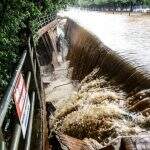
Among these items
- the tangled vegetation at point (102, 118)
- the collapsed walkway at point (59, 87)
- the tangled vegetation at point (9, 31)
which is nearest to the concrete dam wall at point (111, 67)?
the tangled vegetation at point (102, 118)

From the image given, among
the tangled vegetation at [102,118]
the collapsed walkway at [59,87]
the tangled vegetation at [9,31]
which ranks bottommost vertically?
the collapsed walkway at [59,87]

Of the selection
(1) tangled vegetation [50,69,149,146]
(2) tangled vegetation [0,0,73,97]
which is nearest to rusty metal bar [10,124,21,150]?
(1) tangled vegetation [50,69,149,146]

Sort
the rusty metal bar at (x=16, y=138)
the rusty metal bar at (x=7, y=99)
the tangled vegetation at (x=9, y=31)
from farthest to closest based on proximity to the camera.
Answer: the tangled vegetation at (x=9, y=31) < the rusty metal bar at (x=16, y=138) < the rusty metal bar at (x=7, y=99)

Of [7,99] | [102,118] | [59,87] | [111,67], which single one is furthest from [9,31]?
[7,99]

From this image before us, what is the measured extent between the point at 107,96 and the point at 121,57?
2.89m

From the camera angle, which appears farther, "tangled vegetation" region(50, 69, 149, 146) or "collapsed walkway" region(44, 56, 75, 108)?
"collapsed walkway" region(44, 56, 75, 108)

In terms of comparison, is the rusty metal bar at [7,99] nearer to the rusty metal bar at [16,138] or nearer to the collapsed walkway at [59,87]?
the rusty metal bar at [16,138]

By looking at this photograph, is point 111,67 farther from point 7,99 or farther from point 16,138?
point 7,99

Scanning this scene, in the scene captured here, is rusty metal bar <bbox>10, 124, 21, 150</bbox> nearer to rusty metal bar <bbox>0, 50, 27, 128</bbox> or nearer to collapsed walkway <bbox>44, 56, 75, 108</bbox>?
rusty metal bar <bbox>0, 50, 27, 128</bbox>

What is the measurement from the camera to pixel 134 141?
4.27 m

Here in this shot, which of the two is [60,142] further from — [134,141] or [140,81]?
[140,81]

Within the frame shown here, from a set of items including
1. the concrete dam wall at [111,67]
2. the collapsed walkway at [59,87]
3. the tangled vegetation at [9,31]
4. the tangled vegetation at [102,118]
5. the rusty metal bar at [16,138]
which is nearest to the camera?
the rusty metal bar at [16,138]

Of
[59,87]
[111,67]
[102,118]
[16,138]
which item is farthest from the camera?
[59,87]

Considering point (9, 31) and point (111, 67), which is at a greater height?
point (9, 31)
